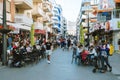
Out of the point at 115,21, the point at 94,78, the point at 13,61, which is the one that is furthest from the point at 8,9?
the point at 94,78

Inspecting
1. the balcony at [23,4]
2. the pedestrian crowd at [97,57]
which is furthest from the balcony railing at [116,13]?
the pedestrian crowd at [97,57]

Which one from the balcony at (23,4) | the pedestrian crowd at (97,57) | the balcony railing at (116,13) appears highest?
the balcony at (23,4)

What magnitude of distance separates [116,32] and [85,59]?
21.6m

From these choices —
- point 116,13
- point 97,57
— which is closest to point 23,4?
point 116,13

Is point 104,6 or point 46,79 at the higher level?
point 104,6

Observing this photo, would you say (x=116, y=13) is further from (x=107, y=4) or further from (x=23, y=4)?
(x=23, y=4)

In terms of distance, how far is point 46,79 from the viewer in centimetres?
1625

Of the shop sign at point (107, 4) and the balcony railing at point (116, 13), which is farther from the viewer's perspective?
the shop sign at point (107, 4)

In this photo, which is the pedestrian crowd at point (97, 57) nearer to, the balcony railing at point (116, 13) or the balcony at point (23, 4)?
the balcony at point (23, 4)

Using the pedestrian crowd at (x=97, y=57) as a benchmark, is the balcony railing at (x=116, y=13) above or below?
above

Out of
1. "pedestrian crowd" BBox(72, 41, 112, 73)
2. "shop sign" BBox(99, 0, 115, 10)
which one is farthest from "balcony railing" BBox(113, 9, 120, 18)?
"pedestrian crowd" BBox(72, 41, 112, 73)

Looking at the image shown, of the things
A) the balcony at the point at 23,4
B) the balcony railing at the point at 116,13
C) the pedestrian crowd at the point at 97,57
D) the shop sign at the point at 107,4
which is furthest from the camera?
the shop sign at the point at 107,4

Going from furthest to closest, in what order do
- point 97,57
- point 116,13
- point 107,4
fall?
point 107,4 < point 116,13 < point 97,57

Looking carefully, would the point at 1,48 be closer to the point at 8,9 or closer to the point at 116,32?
the point at 8,9
